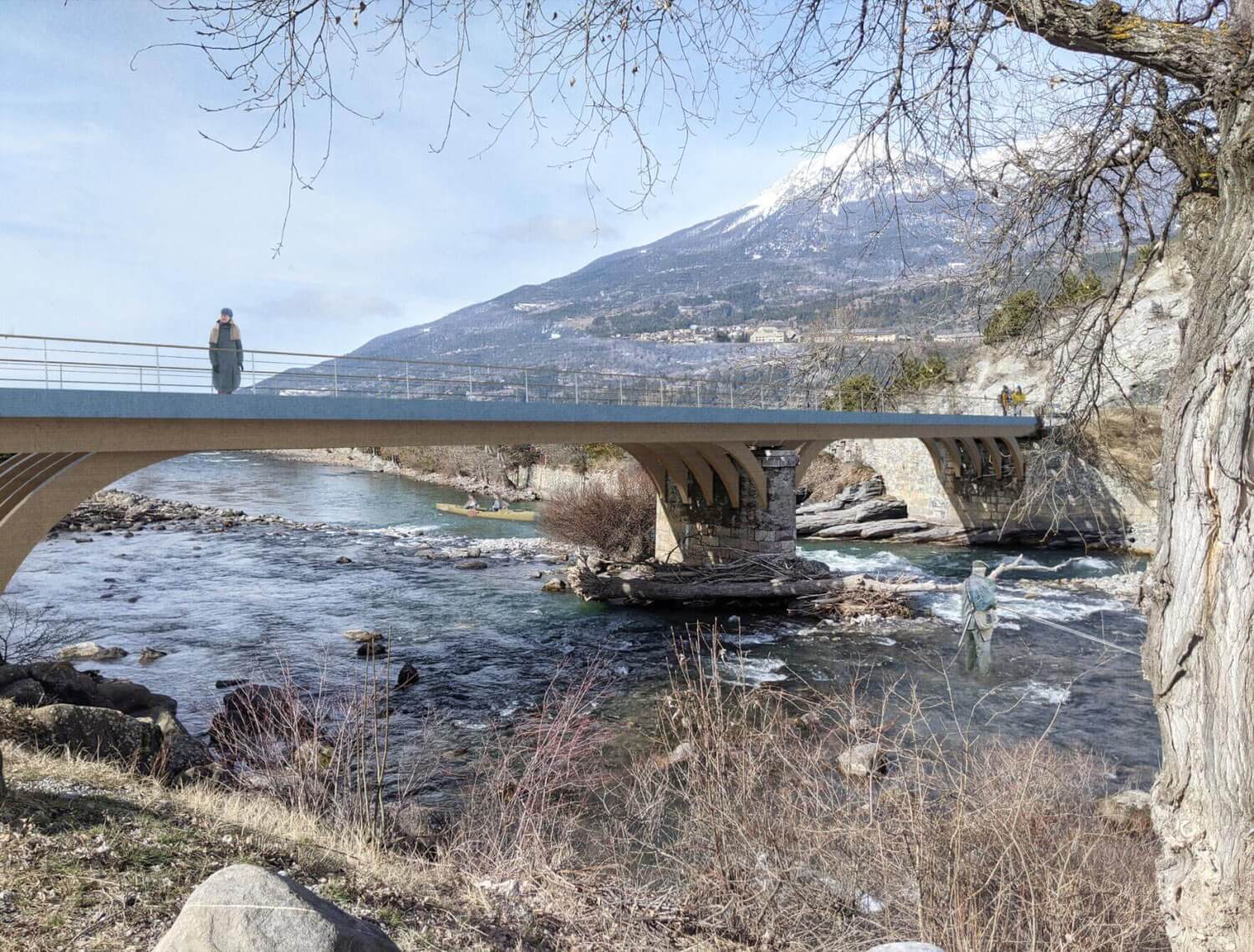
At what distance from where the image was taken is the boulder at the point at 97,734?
25.1ft

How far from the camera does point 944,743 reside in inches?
406

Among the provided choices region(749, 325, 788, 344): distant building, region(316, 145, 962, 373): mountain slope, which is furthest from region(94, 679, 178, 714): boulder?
region(749, 325, 788, 344): distant building

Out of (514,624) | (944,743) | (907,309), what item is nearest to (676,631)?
(514,624)

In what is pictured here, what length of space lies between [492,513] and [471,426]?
779 inches

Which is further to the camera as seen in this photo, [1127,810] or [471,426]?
[471,426]

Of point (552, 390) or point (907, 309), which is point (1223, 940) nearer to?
point (907, 309)

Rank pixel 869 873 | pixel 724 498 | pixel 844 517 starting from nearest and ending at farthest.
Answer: pixel 869 873 → pixel 724 498 → pixel 844 517

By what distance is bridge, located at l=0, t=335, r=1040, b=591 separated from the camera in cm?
1124

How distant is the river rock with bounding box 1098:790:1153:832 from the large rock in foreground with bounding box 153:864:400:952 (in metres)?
5.91

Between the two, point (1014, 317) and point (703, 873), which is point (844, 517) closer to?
point (1014, 317)

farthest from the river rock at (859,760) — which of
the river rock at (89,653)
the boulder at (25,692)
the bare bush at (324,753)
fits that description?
the river rock at (89,653)

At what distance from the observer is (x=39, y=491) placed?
36.9 feet

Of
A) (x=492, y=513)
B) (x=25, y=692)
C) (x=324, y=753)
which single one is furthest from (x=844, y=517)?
(x=25, y=692)

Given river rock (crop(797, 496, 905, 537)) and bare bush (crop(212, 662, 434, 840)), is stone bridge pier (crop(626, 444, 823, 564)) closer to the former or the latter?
river rock (crop(797, 496, 905, 537))
